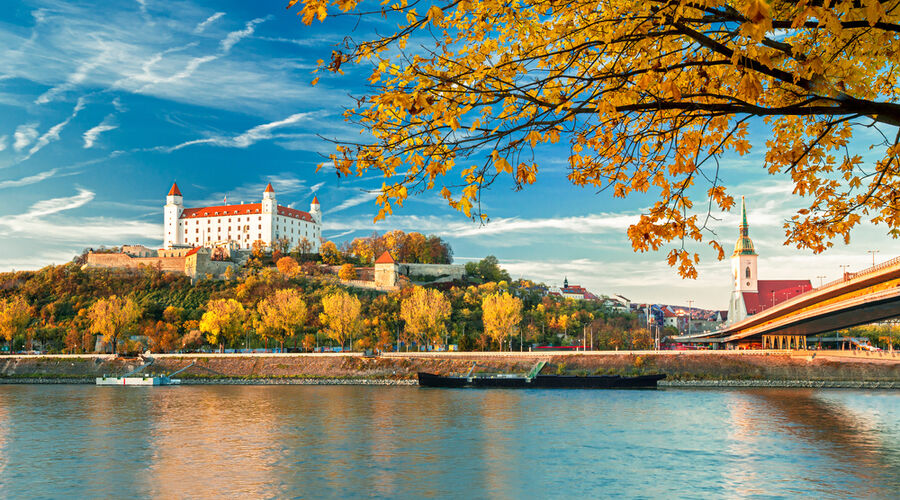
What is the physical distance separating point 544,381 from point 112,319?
50345 millimetres

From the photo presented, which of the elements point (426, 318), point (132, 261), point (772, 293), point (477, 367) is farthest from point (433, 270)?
point (772, 293)

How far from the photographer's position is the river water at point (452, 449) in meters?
18.7

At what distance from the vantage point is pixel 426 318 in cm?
7288

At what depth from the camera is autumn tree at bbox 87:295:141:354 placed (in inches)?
2928

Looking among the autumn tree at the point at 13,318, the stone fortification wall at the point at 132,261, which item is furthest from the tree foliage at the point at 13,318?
the stone fortification wall at the point at 132,261

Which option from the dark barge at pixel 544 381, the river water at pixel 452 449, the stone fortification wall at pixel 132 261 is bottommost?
the dark barge at pixel 544 381

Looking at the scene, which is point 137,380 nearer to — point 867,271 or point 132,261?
point 132,261

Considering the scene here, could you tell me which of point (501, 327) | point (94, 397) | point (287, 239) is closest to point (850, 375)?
point (501, 327)

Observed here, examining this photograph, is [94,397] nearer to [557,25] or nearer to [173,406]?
[173,406]

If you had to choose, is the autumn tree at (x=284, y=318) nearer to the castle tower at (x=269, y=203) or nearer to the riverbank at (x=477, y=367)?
the riverbank at (x=477, y=367)

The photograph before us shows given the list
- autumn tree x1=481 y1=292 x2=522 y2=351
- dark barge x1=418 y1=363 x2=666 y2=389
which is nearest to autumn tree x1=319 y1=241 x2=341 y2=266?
autumn tree x1=481 y1=292 x2=522 y2=351

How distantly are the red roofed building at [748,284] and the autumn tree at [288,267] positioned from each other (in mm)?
69879

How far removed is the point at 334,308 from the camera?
74312 millimetres

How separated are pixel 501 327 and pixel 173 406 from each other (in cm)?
3869
